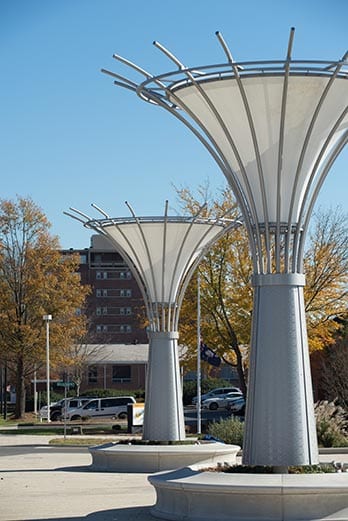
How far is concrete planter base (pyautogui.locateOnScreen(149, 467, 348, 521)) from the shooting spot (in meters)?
14.5

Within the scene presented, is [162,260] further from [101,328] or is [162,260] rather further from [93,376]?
[101,328]

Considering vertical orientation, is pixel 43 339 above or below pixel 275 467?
above

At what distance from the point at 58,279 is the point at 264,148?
37325 millimetres

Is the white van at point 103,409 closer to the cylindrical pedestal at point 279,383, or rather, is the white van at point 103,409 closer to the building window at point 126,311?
the cylindrical pedestal at point 279,383

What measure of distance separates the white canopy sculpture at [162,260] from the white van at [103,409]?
89.5 feet

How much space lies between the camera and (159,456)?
78.5 feet

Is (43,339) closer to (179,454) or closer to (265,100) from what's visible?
(179,454)

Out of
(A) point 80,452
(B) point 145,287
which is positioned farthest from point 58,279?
(B) point 145,287

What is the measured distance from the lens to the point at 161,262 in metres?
26.3

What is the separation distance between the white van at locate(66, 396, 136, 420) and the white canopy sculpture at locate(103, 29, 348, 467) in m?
36.6

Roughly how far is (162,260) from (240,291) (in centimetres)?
1499

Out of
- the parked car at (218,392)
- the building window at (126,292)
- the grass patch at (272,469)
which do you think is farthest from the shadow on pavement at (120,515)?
the building window at (126,292)

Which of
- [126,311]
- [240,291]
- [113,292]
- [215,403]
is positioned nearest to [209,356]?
[240,291]

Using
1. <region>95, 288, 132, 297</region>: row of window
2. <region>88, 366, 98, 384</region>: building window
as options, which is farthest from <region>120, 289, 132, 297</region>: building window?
<region>88, 366, 98, 384</region>: building window
